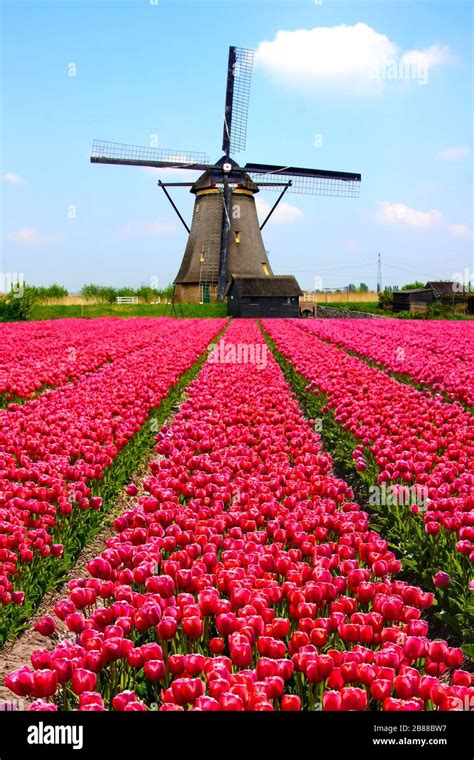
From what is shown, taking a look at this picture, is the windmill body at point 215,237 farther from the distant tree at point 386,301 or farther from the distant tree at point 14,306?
the distant tree at point 14,306

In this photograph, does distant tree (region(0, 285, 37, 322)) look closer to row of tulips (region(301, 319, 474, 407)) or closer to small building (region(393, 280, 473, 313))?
Answer: row of tulips (region(301, 319, 474, 407))

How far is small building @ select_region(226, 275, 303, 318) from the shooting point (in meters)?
42.6

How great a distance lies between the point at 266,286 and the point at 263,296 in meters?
0.83

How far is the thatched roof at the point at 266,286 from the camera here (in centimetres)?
4256

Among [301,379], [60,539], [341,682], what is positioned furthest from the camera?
[301,379]

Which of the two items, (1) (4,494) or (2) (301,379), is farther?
(2) (301,379)

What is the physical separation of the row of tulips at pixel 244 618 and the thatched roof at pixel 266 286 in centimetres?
3786

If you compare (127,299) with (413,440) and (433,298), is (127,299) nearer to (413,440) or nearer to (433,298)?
(433,298)

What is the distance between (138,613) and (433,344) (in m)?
16.7

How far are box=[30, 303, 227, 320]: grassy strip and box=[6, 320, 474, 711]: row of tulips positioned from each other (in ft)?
124

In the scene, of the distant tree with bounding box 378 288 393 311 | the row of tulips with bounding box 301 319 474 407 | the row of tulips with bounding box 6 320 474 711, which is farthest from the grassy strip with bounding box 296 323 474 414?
the distant tree with bounding box 378 288 393 311

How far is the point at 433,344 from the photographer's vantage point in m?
18.3
